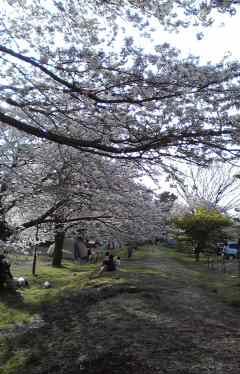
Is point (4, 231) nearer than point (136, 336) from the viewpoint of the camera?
No

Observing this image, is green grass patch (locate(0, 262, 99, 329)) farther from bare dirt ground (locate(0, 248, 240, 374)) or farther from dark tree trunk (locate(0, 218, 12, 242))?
dark tree trunk (locate(0, 218, 12, 242))

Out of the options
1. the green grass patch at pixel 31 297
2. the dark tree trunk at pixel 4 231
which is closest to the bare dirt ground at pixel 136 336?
the green grass patch at pixel 31 297

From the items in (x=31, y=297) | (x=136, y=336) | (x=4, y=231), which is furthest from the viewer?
(x=4, y=231)

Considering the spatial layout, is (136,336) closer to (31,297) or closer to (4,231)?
(31,297)

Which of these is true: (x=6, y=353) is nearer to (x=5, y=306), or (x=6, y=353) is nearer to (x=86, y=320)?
(x=86, y=320)

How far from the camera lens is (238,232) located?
87.3 feet

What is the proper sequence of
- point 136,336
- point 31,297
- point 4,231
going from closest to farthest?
point 136,336 < point 31,297 < point 4,231

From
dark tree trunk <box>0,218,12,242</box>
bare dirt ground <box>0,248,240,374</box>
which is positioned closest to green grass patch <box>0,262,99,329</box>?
bare dirt ground <box>0,248,240,374</box>

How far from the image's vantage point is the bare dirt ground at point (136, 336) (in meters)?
6.35

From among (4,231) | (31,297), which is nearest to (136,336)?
(31,297)

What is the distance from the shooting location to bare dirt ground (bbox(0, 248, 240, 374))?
635 centimetres

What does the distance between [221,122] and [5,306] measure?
342 inches

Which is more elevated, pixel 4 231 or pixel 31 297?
pixel 4 231

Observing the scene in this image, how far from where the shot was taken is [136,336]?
775cm
